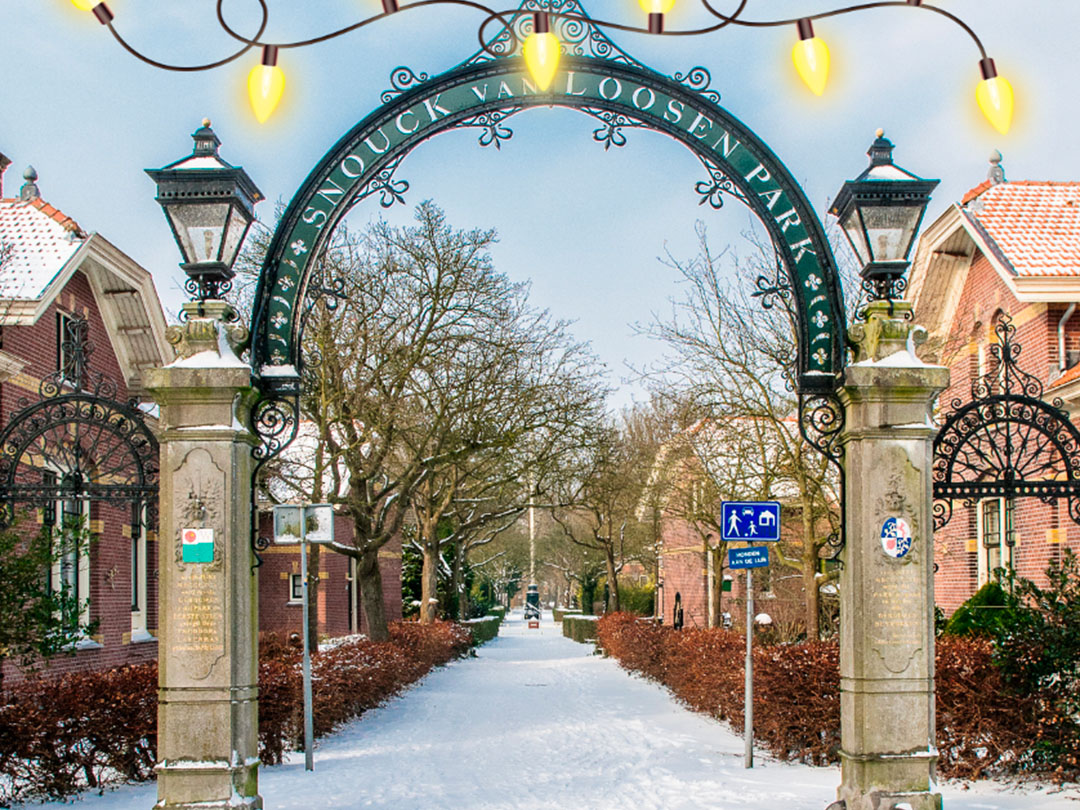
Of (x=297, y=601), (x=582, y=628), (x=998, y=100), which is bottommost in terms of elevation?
(x=582, y=628)

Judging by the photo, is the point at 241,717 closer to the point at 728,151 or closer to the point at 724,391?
the point at 728,151

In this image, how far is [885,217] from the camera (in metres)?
9.05

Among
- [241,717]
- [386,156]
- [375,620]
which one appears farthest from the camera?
[375,620]

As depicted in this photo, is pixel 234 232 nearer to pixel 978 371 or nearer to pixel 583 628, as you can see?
pixel 978 371

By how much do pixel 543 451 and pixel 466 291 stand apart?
540 cm

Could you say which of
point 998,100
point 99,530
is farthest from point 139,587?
point 998,100

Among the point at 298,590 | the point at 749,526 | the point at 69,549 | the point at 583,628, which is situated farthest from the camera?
the point at 583,628

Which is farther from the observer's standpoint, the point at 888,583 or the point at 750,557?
the point at 750,557

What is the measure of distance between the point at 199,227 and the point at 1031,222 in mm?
15781

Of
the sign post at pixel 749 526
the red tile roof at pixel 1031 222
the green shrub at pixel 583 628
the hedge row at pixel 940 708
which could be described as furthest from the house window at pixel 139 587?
the green shrub at pixel 583 628

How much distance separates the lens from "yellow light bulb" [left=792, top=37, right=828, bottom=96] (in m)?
6.36

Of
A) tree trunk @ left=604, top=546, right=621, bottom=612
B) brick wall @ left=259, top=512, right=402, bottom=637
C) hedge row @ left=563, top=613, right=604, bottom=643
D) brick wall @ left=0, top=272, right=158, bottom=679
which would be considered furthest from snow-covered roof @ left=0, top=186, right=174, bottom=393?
hedge row @ left=563, top=613, right=604, bottom=643

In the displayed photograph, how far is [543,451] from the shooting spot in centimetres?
2698

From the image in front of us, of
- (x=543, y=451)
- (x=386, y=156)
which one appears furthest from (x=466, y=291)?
(x=386, y=156)
